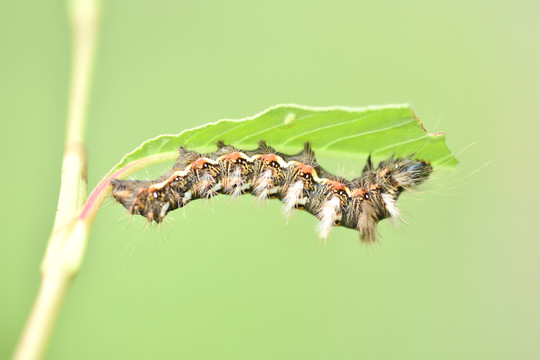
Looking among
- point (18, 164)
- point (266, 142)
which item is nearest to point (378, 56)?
point (18, 164)

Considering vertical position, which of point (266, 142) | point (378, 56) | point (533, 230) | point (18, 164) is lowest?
point (266, 142)

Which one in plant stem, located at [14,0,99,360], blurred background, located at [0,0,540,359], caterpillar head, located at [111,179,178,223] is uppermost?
blurred background, located at [0,0,540,359]

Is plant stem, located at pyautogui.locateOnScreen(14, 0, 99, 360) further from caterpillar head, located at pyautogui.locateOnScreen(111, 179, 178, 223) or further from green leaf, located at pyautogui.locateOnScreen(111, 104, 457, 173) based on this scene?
caterpillar head, located at pyautogui.locateOnScreen(111, 179, 178, 223)

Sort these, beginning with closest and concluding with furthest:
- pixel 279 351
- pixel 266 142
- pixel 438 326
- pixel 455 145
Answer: pixel 266 142 < pixel 279 351 < pixel 438 326 < pixel 455 145

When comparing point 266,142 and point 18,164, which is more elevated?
point 18,164

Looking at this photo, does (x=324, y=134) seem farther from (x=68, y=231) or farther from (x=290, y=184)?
(x=68, y=231)

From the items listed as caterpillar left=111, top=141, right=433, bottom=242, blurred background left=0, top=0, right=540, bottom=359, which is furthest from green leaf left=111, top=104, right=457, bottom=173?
blurred background left=0, top=0, right=540, bottom=359

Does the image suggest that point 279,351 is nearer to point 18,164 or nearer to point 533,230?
point 18,164
